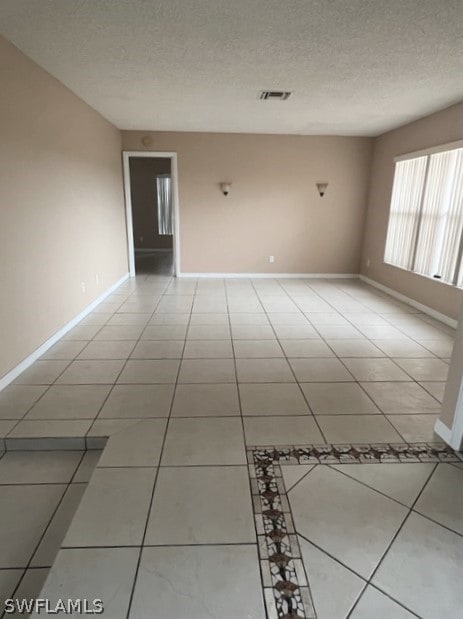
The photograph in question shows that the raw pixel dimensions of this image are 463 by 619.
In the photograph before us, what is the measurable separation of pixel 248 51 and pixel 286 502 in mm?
3070

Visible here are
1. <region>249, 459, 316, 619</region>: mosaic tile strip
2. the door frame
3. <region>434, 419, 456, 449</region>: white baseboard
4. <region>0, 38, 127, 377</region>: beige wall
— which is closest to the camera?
<region>249, 459, 316, 619</region>: mosaic tile strip

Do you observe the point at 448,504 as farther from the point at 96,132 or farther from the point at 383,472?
the point at 96,132

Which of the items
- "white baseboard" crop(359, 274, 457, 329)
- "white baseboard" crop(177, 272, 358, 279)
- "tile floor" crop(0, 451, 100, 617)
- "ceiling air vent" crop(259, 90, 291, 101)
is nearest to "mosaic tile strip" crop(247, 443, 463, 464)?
"tile floor" crop(0, 451, 100, 617)

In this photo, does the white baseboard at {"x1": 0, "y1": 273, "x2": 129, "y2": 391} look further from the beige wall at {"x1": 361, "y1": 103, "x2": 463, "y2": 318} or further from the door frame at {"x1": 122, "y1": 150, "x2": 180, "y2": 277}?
the beige wall at {"x1": 361, "y1": 103, "x2": 463, "y2": 318}

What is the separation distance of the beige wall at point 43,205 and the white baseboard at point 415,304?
4.19 m

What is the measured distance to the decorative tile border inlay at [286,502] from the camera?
1314 mm

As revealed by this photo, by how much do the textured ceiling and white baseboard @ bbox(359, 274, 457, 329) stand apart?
2326 mm

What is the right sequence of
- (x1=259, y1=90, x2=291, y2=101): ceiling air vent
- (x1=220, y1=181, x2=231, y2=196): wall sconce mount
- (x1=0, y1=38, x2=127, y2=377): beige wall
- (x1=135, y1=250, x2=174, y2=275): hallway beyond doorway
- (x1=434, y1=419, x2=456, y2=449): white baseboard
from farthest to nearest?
(x1=135, y1=250, x2=174, y2=275): hallway beyond doorway → (x1=220, y1=181, x2=231, y2=196): wall sconce mount → (x1=259, y1=90, x2=291, y2=101): ceiling air vent → (x1=0, y1=38, x2=127, y2=377): beige wall → (x1=434, y1=419, x2=456, y2=449): white baseboard

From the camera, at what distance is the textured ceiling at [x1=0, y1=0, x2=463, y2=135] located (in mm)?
2281

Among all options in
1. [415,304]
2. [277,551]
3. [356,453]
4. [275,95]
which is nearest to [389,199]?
[415,304]

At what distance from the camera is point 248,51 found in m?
2.88

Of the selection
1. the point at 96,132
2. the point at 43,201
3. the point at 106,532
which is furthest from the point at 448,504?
the point at 96,132

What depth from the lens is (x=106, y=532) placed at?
1.56 metres

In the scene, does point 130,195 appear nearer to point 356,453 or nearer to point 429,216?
point 429,216
